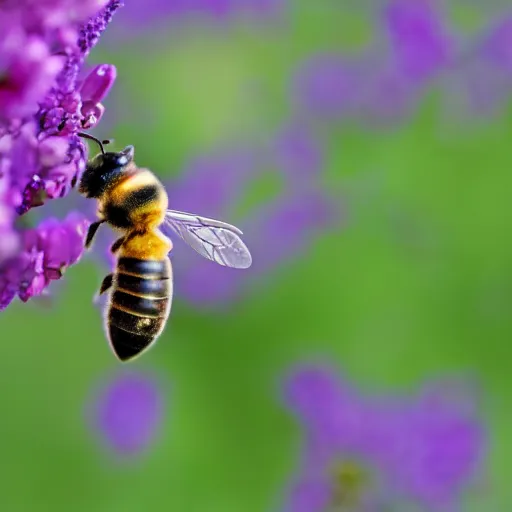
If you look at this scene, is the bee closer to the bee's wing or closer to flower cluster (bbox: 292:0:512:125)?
the bee's wing

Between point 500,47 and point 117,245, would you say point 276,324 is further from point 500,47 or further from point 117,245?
point 117,245

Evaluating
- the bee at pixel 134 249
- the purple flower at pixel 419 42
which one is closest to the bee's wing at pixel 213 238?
the bee at pixel 134 249

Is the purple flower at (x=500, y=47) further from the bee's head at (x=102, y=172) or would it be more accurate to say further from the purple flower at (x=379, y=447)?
the bee's head at (x=102, y=172)

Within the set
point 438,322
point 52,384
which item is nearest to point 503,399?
point 438,322

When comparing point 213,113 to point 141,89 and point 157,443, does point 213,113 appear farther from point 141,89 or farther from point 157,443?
point 157,443

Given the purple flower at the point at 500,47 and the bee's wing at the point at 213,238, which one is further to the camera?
the purple flower at the point at 500,47

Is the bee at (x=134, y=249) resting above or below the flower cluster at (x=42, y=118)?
above
